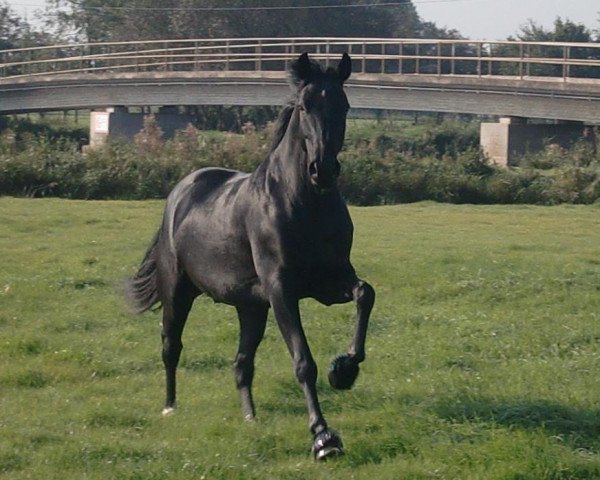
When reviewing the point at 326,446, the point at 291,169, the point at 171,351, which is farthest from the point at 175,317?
the point at 326,446

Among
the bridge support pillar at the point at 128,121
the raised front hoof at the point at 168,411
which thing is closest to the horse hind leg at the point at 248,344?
Result: the raised front hoof at the point at 168,411

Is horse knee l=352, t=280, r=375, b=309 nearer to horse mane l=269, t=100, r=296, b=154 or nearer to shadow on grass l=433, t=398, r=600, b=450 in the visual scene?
shadow on grass l=433, t=398, r=600, b=450

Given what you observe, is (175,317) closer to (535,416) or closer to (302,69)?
(302,69)

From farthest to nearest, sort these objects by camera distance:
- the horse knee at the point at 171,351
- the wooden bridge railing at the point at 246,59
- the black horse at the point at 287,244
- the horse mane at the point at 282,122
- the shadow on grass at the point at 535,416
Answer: the wooden bridge railing at the point at 246,59 < the horse knee at the point at 171,351 < the horse mane at the point at 282,122 < the shadow on grass at the point at 535,416 < the black horse at the point at 287,244

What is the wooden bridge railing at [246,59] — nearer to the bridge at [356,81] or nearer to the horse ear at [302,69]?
the bridge at [356,81]

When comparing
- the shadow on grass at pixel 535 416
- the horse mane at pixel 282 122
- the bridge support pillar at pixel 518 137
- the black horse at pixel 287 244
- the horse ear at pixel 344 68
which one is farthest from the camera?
the bridge support pillar at pixel 518 137

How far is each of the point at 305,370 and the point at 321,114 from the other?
5.27 ft

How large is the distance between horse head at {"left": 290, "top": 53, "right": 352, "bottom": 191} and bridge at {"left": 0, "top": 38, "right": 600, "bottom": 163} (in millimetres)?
33861

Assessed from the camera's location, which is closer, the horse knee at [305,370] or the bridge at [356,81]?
the horse knee at [305,370]

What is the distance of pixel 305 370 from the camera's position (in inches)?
306

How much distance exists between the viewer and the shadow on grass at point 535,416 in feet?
25.6

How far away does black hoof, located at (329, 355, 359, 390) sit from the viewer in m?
7.84

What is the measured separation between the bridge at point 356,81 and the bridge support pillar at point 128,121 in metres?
1.11

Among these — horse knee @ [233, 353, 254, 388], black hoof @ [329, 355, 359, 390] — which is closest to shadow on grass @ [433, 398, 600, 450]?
black hoof @ [329, 355, 359, 390]
